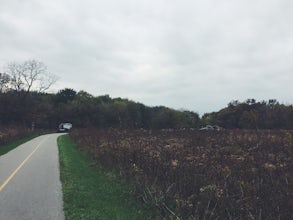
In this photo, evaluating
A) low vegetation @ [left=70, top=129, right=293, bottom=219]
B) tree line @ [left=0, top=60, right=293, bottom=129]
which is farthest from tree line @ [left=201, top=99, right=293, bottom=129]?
low vegetation @ [left=70, top=129, right=293, bottom=219]

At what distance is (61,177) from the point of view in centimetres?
1616

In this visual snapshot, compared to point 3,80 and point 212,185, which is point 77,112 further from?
point 212,185

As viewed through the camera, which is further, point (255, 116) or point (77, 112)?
point (77, 112)

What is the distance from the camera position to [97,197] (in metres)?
11.9

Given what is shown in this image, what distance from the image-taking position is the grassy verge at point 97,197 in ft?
31.7

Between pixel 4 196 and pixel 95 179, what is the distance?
13.5 ft

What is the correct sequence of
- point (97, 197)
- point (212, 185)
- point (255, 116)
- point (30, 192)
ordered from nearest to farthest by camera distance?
point (212, 185), point (97, 197), point (30, 192), point (255, 116)

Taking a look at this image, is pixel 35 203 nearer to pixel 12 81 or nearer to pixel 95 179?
pixel 95 179

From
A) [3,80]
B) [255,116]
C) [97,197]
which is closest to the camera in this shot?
[97,197]

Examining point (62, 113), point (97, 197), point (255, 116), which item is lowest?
point (97, 197)

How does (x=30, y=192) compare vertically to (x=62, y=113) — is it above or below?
below

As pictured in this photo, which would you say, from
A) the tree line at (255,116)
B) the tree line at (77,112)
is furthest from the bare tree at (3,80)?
the tree line at (255,116)

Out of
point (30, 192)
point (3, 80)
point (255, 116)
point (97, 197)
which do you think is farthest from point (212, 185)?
point (3, 80)

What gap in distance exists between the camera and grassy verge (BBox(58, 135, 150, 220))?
9.66 metres
